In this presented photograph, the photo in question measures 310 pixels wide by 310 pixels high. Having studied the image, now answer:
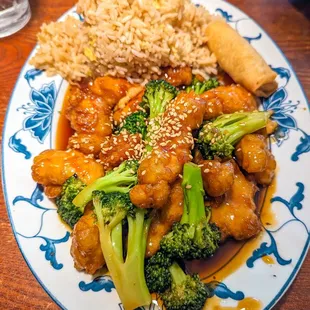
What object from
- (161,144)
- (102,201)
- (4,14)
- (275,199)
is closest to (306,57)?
(275,199)

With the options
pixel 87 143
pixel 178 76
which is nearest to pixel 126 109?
pixel 87 143

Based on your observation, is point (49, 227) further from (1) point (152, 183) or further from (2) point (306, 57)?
(2) point (306, 57)

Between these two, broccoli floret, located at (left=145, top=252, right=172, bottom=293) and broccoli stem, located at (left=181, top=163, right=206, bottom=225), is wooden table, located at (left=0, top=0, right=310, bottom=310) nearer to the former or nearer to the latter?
broccoli floret, located at (left=145, top=252, right=172, bottom=293)

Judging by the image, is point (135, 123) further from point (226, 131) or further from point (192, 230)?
point (192, 230)

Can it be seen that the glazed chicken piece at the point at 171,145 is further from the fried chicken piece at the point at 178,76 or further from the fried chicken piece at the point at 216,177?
the fried chicken piece at the point at 178,76

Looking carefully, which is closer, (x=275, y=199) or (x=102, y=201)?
(x=102, y=201)

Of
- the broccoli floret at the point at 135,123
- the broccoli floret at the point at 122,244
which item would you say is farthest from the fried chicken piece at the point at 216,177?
the broccoli floret at the point at 135,123

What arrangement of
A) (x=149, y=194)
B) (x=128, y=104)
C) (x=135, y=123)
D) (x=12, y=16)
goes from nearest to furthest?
1. (x=149, y=194)
2. (x=135, y=123)
3. (x=128, y=104)
4. (x=12, y=16)
